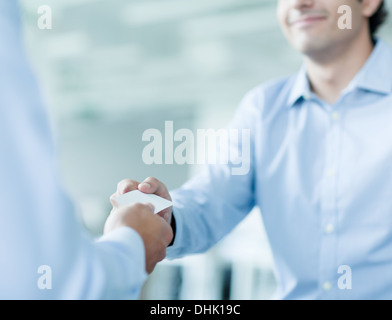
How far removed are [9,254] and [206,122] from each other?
7140 mm

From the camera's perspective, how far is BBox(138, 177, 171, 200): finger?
1085 millimetres

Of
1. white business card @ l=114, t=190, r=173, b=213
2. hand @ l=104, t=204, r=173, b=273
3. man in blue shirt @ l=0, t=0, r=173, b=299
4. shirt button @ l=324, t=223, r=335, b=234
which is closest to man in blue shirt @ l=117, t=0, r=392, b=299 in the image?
shirt button @ l=324, t=223, r=335, b=234

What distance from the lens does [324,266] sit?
51.3 inches

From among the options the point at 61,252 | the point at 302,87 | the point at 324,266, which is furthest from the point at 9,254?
the point at 302,87

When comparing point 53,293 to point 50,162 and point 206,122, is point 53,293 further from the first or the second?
point 206,122

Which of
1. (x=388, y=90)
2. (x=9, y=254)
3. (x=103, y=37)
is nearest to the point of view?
(x=9, y=254)

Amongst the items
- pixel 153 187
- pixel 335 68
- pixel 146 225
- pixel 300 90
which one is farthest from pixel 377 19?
pixel 146 225

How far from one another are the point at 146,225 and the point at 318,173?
0.73m

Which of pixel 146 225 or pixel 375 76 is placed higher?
pixel 375 76

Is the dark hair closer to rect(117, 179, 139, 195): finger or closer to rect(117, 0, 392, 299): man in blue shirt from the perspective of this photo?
rect(117, 0, 392, 299): man in blue shirt

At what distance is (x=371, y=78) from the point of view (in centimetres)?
144

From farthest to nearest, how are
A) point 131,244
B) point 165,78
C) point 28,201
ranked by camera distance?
point 165,78 < point 131,244 < point 28,201

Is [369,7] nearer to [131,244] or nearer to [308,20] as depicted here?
[308,20]

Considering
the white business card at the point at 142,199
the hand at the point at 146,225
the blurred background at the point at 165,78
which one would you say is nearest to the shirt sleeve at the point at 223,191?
the white business card at the point at 142,199
